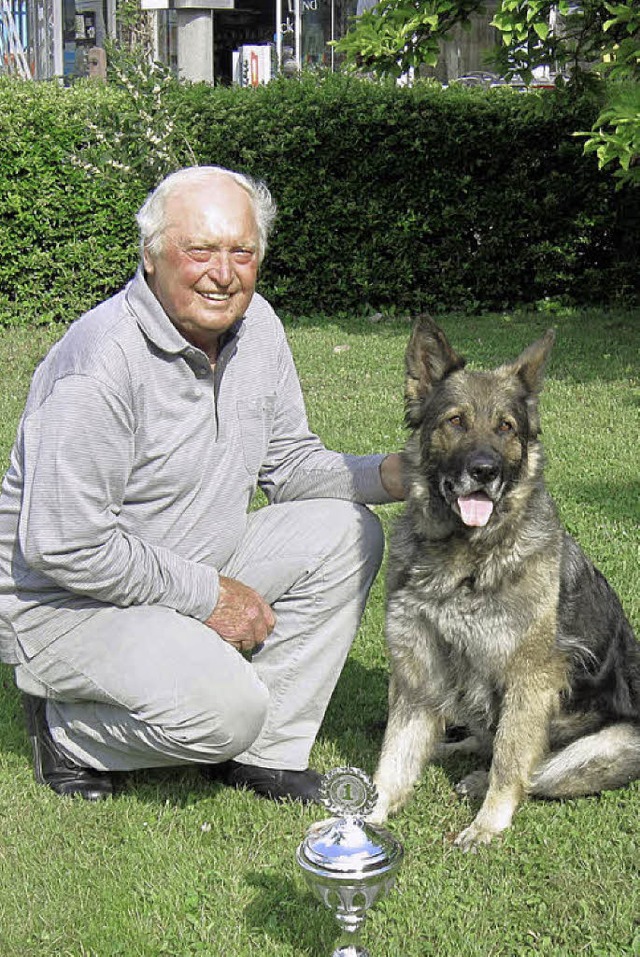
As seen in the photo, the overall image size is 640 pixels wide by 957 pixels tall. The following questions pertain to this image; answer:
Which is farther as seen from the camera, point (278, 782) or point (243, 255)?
point (278, 782)

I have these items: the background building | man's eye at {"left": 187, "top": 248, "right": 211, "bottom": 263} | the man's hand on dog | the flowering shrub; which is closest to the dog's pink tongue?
the man's hand on dog

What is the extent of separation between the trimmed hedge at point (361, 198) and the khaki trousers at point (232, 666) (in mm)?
7944

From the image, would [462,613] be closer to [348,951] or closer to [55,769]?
[348,951]

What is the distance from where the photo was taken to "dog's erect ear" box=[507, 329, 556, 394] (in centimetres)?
388

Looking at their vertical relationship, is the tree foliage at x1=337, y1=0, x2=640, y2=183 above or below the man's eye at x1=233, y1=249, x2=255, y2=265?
above

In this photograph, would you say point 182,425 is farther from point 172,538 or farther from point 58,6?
point 58,6

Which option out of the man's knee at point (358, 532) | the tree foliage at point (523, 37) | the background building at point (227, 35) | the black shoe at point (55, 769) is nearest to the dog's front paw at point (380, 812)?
the man's knee at point (358, 532)

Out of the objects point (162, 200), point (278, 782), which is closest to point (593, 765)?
point (278, 782)

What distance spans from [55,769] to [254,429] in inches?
54.4

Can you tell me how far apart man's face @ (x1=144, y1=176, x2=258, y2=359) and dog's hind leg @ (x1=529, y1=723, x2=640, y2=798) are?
1.86 meters

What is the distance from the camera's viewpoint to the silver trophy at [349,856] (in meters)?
2.55

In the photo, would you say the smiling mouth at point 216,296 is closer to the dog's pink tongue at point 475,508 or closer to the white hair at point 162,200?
the white hair at point 162,200

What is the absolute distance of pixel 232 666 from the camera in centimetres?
369

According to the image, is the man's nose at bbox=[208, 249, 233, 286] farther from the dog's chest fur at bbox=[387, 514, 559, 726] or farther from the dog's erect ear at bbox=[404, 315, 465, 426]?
the dog's chest fur at bbox=[387, 514, 559, 726]
